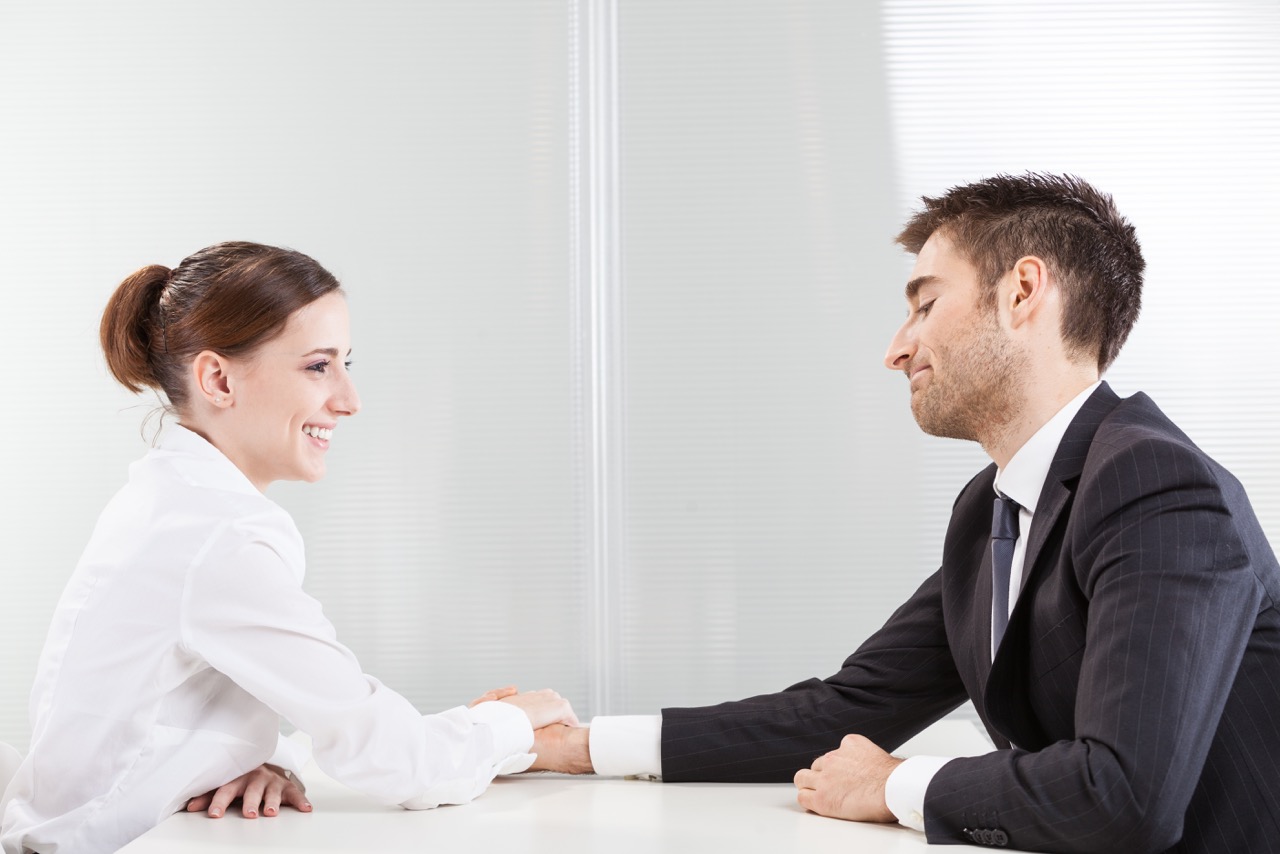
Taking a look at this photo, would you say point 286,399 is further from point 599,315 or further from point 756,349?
point 756,349

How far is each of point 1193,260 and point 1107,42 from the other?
59 cm

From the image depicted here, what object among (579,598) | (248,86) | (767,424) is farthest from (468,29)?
(579,598)

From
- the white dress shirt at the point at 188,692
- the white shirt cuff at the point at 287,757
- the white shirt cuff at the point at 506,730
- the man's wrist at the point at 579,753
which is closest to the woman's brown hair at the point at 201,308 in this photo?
the white dress shirt at the point at 188,692

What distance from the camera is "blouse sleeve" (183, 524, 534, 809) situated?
1468mm

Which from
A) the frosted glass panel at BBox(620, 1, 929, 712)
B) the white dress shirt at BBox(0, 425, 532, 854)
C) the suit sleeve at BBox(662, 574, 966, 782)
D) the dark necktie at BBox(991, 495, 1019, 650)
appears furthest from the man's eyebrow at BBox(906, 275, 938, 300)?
the frosted glass panel at BBox(620, 1, 929, 712)

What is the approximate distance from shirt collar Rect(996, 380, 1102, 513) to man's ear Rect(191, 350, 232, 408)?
3.44 feet

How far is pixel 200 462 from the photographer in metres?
1.62

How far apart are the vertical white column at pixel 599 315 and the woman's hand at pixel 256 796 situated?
162cm

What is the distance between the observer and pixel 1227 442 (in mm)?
3162

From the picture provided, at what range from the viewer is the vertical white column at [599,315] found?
317cm

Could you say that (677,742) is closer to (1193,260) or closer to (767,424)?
(767,424)

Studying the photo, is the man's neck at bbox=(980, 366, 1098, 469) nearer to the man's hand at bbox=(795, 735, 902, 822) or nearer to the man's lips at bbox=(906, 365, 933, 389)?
the man's lips at bbox=(906, 365, 933, 389)

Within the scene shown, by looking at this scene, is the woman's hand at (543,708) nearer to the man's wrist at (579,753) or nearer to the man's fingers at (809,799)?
the man's wrist at (579,753)

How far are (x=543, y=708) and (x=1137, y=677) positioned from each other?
33.5 inches
